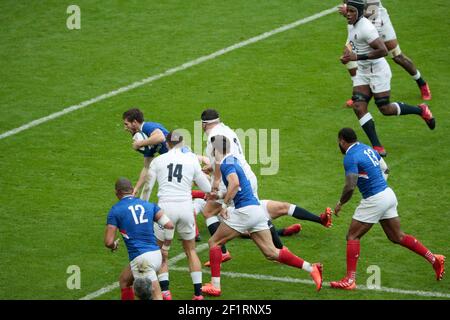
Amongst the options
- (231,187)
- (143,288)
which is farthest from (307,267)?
(143,288)

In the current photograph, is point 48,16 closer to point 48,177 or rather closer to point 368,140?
point 48,177

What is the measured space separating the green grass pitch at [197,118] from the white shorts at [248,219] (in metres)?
0.90

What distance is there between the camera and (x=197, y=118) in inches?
773

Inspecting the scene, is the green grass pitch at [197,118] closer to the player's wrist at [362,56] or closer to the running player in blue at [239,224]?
the running player in blue at [239,224]

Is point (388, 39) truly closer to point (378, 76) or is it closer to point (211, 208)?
point (378, 76)

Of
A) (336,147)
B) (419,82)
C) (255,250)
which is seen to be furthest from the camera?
(419,82)

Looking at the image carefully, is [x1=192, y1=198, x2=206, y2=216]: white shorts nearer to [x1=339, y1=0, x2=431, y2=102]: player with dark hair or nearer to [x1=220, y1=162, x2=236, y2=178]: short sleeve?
[x1=220, y1=162, x2=236, y2=178]: short sleeve

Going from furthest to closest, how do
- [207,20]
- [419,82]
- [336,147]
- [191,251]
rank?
[207,20], [419,82], [336,147], [191,251]

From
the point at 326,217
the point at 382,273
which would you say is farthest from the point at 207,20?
the point at 382,273

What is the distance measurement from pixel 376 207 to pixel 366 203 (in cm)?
15

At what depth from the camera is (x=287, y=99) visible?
66.7ft

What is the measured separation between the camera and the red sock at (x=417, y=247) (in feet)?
44.4

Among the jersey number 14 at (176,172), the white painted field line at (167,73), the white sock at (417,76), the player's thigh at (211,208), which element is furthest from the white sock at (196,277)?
the white sock at (417,76)

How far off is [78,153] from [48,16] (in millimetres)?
6823
